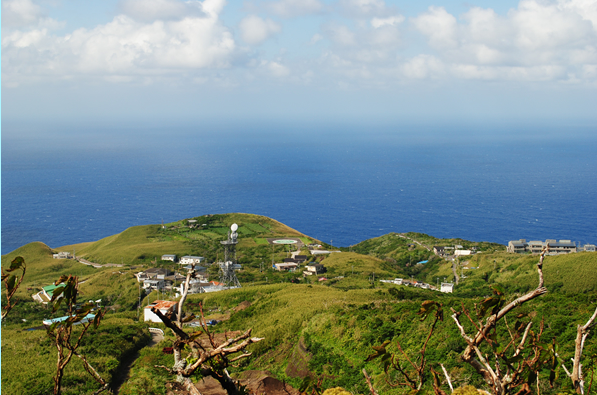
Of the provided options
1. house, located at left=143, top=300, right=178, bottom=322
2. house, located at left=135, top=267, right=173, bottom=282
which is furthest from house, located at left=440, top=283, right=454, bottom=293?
house, located at left=135, top=267, right=173, bottom=282

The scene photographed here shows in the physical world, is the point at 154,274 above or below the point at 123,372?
below

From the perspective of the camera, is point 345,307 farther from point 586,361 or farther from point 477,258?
point 477,258

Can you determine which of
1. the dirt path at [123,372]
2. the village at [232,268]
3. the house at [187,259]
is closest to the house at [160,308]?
the village at [232,268]

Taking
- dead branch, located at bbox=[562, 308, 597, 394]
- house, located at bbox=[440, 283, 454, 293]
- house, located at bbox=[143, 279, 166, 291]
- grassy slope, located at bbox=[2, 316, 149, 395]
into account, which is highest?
dead branch, located at bbox=[562, 308, 597, 394]

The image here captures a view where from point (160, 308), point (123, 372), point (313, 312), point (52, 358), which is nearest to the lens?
point (52, 358)

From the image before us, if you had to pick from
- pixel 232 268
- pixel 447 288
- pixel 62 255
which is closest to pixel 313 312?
pixel 447 288

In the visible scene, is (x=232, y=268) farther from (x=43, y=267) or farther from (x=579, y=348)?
(x=579, y=348)

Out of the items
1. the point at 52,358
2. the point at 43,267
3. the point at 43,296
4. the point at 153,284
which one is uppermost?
the point at 52,358

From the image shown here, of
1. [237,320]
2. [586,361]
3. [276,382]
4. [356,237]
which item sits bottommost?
[356,237]

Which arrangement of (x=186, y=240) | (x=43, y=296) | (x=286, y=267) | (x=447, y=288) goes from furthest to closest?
(x=186, y=240) < (x=286, y=267) < (x=43, y=296) < (x=447, y=288)

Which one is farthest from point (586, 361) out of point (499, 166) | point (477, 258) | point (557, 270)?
point (499, 166)

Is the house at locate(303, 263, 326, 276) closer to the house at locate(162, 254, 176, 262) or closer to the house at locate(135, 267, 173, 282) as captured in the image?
the house at locate(135, 267, 173, 282)
